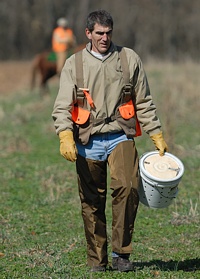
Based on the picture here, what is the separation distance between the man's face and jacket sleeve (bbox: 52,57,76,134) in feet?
0.79

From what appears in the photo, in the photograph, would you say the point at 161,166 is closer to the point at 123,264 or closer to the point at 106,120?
the point at 106,120

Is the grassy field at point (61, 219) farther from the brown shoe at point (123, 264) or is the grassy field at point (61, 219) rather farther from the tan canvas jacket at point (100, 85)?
the tan canvas jacket at point (100, 85)

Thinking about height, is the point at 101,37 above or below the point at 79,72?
above

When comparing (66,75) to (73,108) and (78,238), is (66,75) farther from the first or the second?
(78,238)

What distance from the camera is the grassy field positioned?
241 inches

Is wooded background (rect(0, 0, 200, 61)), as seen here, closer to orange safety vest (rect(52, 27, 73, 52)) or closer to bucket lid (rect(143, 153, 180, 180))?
orange safety vest (rect(52, 27, 73, 52))

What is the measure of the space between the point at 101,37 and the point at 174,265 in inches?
80.5

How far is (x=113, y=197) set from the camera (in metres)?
5.72

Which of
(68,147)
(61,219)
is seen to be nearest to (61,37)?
(61,219)

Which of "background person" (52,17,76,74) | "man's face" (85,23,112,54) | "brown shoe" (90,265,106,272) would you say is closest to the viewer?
"man's face" (85,23,112,54)

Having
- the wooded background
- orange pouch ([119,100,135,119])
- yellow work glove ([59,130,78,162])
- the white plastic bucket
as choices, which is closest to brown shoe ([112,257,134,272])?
the white plastic bucket

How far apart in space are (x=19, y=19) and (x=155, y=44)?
914 cm

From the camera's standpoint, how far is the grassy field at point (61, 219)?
6109 mm

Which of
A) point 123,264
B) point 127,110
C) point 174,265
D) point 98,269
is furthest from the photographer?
point 174,265
